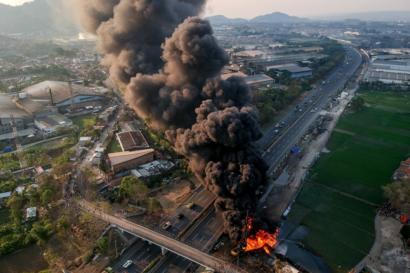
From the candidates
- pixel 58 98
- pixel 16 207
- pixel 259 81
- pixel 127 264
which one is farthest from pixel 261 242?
pixel 259 81

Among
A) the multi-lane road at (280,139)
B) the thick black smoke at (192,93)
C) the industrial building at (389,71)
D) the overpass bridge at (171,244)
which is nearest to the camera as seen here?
the overpass bridge at (171,244)

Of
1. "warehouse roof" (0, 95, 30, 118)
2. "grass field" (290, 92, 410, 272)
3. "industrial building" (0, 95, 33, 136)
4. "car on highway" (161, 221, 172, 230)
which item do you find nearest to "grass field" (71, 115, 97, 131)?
"industrial building" (0, 95, 33, 136)

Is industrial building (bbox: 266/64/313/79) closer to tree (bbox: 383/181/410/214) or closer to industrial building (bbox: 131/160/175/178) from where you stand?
industrial building (bbox: 131/160/175/178)

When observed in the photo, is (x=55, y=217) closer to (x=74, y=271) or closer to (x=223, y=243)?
(x=74, y=271)

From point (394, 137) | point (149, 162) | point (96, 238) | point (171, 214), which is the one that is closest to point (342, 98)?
point (394, 137)

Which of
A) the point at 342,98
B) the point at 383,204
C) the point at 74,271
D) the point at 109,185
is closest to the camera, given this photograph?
the point at 74,271

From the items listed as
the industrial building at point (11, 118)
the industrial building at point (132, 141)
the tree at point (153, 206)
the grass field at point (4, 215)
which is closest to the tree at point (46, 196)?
the grass field at point (4, 215)

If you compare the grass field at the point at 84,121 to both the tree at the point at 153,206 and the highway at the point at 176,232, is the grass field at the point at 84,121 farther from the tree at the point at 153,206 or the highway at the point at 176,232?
the highway at the point at 176,232

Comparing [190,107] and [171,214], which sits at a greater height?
[190,107]
